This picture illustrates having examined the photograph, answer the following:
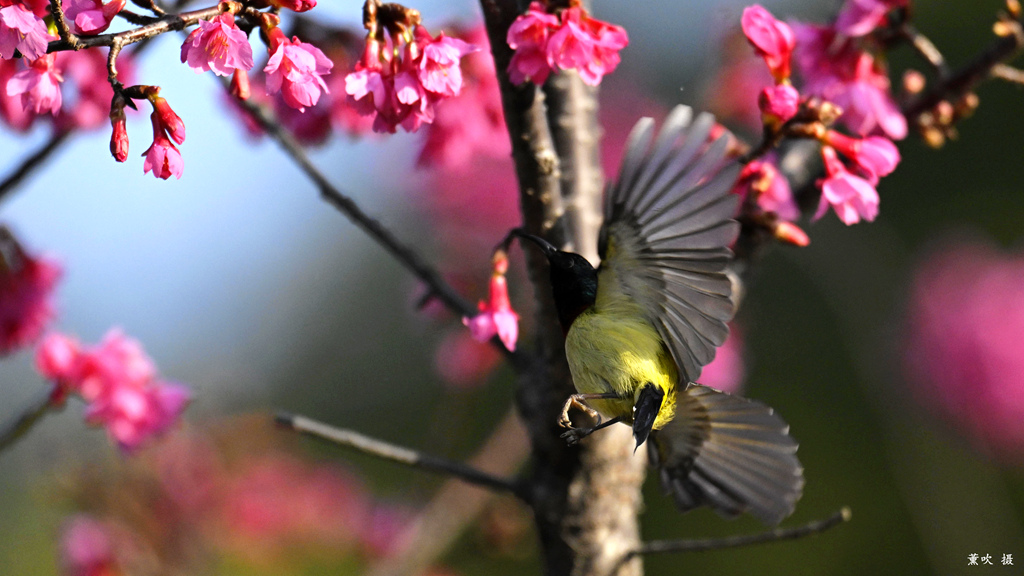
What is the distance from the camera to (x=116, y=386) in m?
1.72

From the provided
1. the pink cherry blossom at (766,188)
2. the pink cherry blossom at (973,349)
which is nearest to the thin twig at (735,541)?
the pink cherry blossom at (766,188)

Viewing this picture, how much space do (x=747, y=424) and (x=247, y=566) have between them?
3051 mm

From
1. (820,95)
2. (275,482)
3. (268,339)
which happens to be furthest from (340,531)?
(268,339)

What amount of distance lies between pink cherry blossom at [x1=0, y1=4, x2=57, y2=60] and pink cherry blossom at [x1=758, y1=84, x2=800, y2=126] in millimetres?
965

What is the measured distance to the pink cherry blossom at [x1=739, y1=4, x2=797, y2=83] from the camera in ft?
4.25

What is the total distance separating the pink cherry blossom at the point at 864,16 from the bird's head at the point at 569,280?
0.63m

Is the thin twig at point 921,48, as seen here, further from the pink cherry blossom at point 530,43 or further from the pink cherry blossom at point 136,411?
the pink cherry blossom at point 136,411

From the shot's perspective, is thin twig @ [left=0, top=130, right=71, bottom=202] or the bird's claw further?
thin twig @ [left=0, top=130, right=71, bottom=202]

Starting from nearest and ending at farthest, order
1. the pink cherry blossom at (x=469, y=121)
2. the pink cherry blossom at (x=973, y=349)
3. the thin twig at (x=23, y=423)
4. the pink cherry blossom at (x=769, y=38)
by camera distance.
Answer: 1. the pink cherry blossom at (x=769, y=38)
2. the thin twig at (x=23, y=423)
3. the pink cherry blossom at (x=469, y=121)
4. the pink cherry blossom at (x=973, y=349)

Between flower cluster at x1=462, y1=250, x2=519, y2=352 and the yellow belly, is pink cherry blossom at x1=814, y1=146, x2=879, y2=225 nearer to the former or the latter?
the yellow belly

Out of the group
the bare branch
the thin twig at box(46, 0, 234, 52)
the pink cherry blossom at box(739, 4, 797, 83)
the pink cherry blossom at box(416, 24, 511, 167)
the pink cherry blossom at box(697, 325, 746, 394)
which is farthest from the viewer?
the pink cherry blossom at box(697, 325, 746, 394)

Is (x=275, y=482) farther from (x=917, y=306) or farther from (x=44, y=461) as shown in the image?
(x=917, y=306)

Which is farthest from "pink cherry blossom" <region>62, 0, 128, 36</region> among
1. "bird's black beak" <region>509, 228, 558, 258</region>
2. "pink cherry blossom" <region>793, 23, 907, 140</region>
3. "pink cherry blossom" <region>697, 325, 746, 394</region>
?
"pink cherry blossom" <region>697, 325, 746, 394</region>

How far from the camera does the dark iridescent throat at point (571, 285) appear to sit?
48.6 inches
